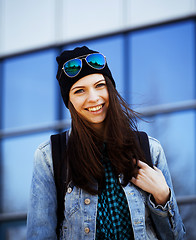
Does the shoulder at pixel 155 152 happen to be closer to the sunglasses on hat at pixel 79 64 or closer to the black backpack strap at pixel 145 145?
the black backpack strap at pixel 145 145

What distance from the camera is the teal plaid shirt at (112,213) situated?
2.29m

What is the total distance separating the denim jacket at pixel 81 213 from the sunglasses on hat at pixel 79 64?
0.56 metres

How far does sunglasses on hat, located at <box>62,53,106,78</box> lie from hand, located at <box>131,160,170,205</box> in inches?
26.8

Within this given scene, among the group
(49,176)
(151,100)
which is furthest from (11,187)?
(49,176)

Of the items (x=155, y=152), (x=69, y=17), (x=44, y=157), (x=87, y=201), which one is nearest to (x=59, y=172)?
(x=44, y=157)

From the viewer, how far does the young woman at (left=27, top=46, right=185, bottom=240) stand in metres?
2.33

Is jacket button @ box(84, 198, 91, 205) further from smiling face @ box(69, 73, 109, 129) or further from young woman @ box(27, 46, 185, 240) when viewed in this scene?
smiling face @ box(69, 73, 109, 129)

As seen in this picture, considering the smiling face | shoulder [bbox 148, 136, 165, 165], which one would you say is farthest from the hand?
the smiling face

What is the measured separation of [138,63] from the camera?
6.67 metres

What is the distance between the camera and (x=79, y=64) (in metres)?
2.49

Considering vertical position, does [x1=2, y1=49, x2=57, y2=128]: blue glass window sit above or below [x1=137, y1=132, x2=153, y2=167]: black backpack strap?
above

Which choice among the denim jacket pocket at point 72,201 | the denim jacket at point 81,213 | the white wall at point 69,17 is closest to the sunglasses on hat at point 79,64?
the denim jacket at point 81,213

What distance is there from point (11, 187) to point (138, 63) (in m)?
3.08

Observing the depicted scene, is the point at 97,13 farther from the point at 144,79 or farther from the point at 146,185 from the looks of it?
the point at 146,185
